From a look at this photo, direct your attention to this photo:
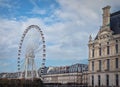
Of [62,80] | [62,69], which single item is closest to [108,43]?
[62,80]

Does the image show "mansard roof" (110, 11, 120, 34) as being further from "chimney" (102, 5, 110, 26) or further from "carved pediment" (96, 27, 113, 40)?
"chimney" (102, 5, 110, 26)

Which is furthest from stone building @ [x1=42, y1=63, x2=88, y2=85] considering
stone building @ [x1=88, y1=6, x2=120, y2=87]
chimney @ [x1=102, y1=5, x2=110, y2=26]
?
chimney @ [x1=102, y1=5, x2=110, y2=26]

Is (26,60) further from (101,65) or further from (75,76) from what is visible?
(75,76)

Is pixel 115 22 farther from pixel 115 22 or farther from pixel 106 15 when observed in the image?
pixel 106 15

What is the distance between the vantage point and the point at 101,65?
69.6 meters

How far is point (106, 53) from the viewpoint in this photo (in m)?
67.8

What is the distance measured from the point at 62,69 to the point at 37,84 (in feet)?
215

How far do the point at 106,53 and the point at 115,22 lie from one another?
332 inches

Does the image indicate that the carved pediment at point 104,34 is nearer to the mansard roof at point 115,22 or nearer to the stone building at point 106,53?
the stone building at point 106,53

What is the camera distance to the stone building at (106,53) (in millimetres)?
64875

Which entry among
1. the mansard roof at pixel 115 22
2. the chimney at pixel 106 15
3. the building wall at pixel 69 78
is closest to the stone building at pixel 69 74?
the building wall at pixel 69 78

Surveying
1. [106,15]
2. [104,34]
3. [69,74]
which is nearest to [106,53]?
[104,34]

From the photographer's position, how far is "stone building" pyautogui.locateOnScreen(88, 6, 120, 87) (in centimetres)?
6488

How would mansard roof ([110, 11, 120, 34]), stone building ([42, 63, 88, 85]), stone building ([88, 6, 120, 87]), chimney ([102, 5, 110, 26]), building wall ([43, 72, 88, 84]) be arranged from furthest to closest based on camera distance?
1. stone building ([42, 63, 88, 85])
2. building wall ([43, 72, 88, 84])
3. chimney ([102, 5, 110, 26])
4. mansard roof ([110, 11, 120, 34])
5. stone building ([88, 6, 120, 87])
